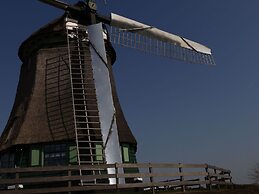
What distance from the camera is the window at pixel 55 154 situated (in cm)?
1580

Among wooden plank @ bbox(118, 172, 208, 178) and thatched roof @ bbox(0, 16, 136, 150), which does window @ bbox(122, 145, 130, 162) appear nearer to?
thatched roof @ bbox(0, 16, 136, 150)

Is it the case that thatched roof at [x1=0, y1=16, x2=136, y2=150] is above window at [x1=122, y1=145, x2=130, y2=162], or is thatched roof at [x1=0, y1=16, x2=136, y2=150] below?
above

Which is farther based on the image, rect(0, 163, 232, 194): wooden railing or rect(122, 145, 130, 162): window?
rect(122, 145, 130, 162): window

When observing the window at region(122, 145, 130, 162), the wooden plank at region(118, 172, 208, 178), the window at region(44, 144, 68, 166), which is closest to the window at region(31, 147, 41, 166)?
the window at region(44, 144, 68, 166)

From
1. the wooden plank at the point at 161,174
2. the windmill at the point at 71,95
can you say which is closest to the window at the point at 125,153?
the windmill at the point at 71,95

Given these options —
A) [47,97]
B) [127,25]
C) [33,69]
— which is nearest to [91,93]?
[47,97]

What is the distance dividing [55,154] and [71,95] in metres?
2.72

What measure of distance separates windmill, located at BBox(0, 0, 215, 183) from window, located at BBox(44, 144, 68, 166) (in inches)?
1.6

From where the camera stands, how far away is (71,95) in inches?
659

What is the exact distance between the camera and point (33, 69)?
18219mm

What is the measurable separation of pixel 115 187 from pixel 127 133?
621 cm

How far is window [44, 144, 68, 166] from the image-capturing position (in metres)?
15.8

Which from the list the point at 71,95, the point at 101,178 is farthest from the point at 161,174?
the point at 71,95

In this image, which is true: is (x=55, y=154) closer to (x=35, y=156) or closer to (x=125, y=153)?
(x=35, y=156)
